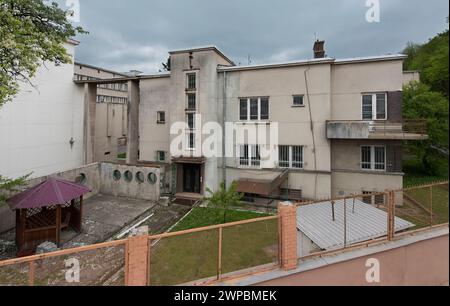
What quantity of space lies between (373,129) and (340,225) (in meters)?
9.40

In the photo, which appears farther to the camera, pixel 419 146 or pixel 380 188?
pixel 419 146

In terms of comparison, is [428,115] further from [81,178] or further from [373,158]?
[81,178]

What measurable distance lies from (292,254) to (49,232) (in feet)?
37.5

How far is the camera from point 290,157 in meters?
17.2

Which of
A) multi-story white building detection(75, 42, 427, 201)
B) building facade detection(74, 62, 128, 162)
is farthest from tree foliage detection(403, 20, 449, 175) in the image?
building facade detection(74, 62, 128, 162)

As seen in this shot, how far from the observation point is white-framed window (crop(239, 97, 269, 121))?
17656mm

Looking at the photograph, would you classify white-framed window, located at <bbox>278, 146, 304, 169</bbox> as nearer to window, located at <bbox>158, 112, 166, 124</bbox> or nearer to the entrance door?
the entrance door

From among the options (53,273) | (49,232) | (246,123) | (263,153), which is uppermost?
(246,123)

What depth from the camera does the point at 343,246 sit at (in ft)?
22.9

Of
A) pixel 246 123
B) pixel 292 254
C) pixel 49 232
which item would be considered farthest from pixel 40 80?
pixel 292 254

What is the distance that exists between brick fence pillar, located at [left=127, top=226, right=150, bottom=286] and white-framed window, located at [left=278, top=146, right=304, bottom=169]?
13.3m
